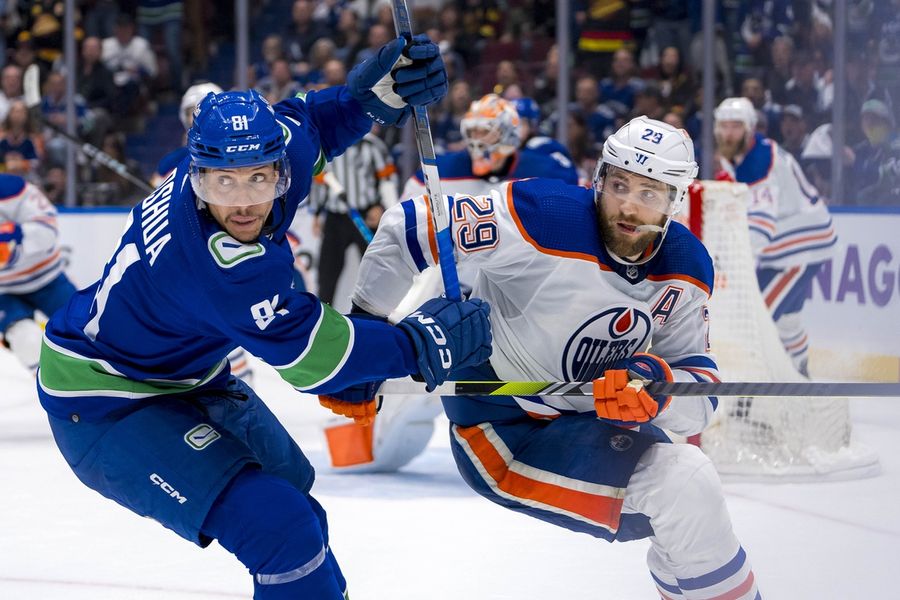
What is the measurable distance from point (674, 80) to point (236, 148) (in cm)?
470

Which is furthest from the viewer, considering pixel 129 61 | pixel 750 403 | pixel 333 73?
pixel 129 61

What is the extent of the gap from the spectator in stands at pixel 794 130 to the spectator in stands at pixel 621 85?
2.63 ft

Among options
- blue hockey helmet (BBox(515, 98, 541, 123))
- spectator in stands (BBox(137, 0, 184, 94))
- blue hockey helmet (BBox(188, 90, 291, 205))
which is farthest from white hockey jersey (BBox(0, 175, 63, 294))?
blue hockey helmet (BBox(188, 90, 291, 205))

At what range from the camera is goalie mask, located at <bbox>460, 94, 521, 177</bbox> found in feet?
15.6

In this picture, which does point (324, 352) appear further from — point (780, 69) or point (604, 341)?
point (780, 69)

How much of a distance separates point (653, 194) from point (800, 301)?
3330 mm

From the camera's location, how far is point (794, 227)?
17.6 ft

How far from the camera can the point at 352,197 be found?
6.74m

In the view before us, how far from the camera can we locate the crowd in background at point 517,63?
5824mm

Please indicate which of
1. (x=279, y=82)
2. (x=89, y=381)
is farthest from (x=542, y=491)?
(x=279, y=82)

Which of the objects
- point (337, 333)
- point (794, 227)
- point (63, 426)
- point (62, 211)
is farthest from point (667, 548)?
point (62, 211)

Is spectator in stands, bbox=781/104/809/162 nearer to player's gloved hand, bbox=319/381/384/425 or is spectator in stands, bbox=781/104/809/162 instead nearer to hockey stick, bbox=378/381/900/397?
hockey stick, bbox=378/381/900/397

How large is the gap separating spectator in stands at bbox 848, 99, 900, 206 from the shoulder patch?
4.24 metres

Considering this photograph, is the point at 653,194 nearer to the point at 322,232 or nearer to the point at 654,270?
the point at 654,270
